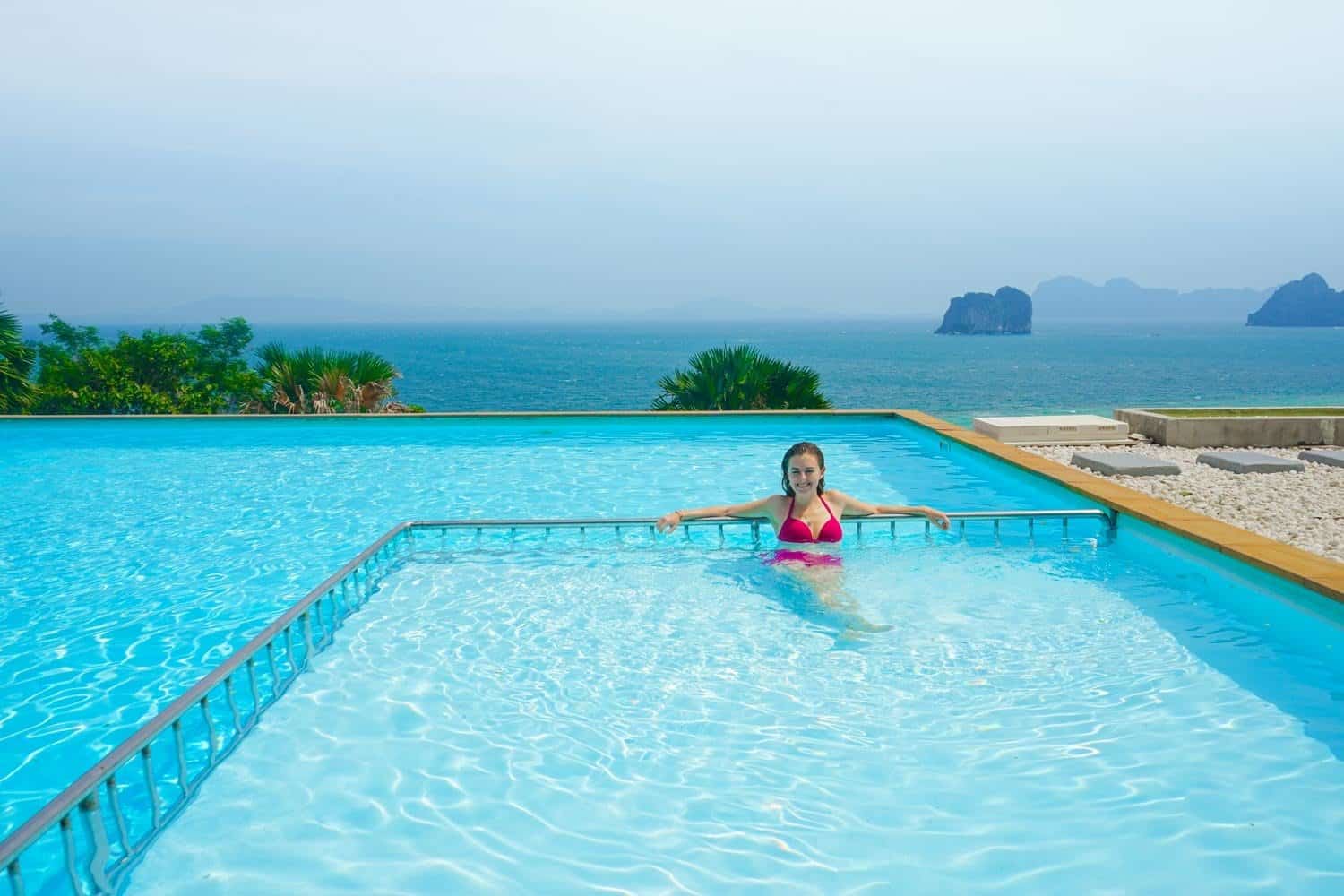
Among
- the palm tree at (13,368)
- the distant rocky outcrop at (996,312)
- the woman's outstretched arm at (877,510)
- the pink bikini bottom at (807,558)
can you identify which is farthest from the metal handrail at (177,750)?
the distant rocky outcrop at (996,312)

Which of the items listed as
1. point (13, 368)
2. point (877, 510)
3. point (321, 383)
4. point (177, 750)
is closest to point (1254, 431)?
point (877, 510)

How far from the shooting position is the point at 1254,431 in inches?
487

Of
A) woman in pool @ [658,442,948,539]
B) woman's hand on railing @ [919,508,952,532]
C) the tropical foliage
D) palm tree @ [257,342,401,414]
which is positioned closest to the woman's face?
woman in pool @ [658,442,948,539]

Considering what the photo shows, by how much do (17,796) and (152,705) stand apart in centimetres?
87

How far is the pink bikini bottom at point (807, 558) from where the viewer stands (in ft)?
20.8

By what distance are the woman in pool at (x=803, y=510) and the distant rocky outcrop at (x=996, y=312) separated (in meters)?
189

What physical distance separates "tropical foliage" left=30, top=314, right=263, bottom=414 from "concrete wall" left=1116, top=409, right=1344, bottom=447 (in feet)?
45.6

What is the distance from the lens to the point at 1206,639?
17.4ft

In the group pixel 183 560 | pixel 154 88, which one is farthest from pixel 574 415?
pixel 154 88

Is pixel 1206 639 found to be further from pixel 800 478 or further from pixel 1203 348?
pixel 1203 348

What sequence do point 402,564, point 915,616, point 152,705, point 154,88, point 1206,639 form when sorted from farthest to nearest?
1. point 154,88
2. point 402,564
3. point 915,616
4. point 1206,639
5. point 152,705

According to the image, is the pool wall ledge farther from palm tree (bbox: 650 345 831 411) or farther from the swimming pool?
palm tree (bbox: 650 345 831 411)

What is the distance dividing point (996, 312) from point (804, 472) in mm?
190099

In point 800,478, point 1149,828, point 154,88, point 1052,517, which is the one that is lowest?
point 1149,828
